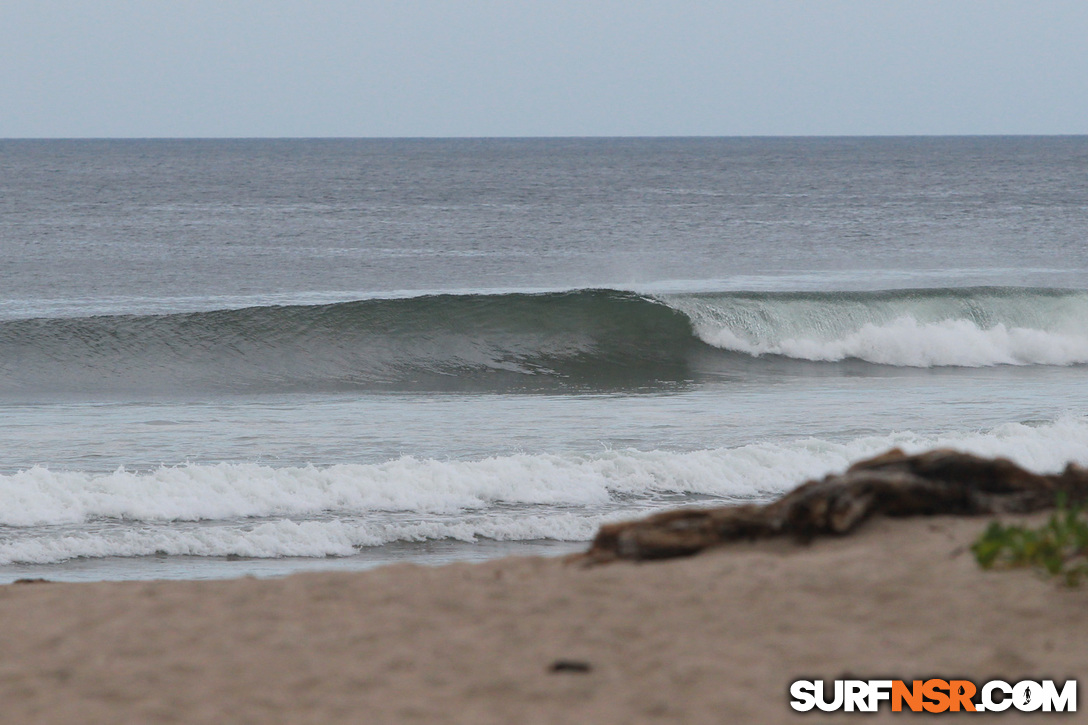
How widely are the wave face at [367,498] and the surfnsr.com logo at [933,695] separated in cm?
555

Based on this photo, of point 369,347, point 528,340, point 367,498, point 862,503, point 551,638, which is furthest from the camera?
point 528,340

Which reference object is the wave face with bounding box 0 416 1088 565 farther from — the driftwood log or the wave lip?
the wave lip

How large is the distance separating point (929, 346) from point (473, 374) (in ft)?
28.2

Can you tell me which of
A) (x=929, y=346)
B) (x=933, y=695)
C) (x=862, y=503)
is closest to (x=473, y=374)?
(x=929, y=346)

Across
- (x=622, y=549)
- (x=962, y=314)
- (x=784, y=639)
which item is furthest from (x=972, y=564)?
(x=962, y=314)

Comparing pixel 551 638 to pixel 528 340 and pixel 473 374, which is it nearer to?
pixel 473 374

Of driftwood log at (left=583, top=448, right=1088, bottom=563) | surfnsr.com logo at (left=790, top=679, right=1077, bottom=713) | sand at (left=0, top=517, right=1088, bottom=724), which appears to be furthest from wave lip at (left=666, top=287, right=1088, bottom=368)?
surfnsr.com logo at (left=790, top=679, right=1077, bottom=713)

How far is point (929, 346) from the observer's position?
20.8 m

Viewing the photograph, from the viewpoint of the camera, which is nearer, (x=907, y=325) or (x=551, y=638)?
(x=551, y=638)

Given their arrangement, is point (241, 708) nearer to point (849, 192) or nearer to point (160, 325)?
point (160, 325)

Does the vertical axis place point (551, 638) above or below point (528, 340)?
below

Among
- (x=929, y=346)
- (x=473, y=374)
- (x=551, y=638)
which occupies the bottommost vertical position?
(x=551, y=638)

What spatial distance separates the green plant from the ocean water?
4.67m

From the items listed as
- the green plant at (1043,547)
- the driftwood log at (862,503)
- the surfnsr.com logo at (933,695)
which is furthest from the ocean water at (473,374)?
the surfnsr.com logo at (933,695)
